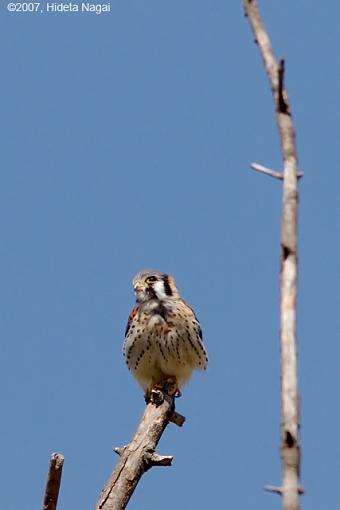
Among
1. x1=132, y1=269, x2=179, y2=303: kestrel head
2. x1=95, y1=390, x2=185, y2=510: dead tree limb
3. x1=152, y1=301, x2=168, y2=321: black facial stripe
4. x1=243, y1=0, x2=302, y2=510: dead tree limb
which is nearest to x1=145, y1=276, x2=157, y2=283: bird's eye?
x1=132, y1=269, x2=179, y2=303: kestrel head

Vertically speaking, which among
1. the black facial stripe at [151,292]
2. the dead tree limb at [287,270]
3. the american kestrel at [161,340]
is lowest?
the dead tree limb at [287,270]

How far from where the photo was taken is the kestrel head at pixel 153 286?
11.3 meters

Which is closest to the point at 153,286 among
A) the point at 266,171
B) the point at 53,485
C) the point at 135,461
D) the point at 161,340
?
the point at 161,340

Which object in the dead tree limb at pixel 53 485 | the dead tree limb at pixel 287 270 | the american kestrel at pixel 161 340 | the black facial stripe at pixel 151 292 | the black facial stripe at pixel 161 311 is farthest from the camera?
the black facial stripe at pixel 151 292

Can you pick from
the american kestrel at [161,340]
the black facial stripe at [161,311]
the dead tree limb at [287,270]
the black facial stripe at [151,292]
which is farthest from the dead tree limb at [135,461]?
the dead tree limb at [287,270]

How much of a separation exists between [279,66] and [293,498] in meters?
2.02

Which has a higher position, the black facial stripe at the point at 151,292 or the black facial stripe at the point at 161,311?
the black facial stripe at the point at 151,292

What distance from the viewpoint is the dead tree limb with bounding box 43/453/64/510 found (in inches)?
279

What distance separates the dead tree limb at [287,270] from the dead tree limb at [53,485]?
2.52 m

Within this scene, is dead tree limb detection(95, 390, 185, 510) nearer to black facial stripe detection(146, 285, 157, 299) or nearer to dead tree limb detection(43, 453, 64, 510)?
dead tree limb detection(43, 453, 64, 510)

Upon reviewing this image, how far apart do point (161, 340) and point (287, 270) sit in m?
6.23

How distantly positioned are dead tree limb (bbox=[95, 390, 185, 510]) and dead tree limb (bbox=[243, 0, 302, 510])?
2859 millimetres

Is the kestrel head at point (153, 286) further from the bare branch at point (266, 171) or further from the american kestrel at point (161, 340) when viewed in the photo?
the bare branch at point (266, 171)

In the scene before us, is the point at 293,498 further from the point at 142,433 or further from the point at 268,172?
the point at 142,433
